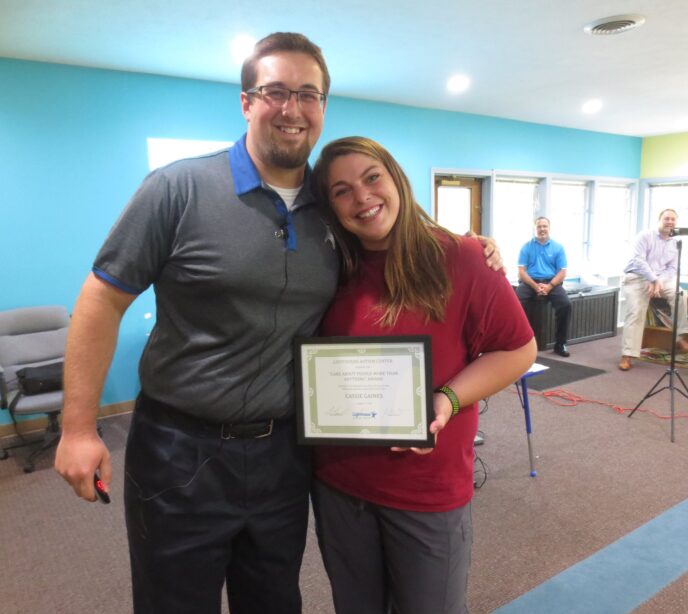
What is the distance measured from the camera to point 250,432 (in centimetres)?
116

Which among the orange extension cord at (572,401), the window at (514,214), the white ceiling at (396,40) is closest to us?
the white ceiling at (396,40)

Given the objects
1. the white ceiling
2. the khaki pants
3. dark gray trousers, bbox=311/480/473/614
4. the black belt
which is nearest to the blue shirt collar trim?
the black belt

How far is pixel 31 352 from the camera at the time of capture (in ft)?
11.9

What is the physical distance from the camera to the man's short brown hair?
3.71 feet

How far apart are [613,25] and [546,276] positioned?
3029 millimetres

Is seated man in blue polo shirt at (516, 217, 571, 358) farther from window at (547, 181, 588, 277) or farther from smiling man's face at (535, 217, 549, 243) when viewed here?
window at (547, 181, 588, 277)

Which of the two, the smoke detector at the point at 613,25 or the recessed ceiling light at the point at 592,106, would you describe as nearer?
the smoke detector at the point at 613,25

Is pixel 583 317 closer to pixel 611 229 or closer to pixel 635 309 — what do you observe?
pixel 635 309

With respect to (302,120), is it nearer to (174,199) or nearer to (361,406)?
(174,199)

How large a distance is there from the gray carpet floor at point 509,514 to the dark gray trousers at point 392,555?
2.92ft

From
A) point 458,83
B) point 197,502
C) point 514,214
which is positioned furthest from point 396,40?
point 514,214

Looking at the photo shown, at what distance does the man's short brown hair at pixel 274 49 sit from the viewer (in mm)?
1132

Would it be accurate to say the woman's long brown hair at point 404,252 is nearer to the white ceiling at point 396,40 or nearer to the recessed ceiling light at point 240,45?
the white ceiling at point 396,40

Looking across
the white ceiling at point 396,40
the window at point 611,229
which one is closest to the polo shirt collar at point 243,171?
the white ceiling at point 396,40
